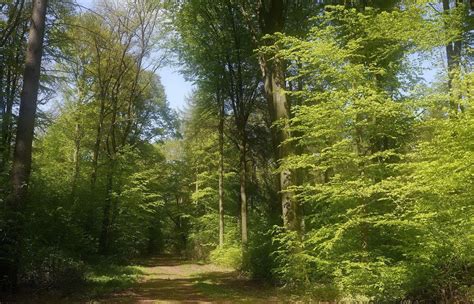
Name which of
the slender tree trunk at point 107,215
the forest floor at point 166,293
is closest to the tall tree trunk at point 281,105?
the forest floor at point 166,293

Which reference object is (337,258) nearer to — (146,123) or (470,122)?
(470,122)

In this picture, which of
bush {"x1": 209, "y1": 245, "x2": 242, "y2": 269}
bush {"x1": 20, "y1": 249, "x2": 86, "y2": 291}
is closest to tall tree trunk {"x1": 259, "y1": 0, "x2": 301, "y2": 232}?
bush {"x1": 20, "y1": 249, "x2": 86, "y2": 291}

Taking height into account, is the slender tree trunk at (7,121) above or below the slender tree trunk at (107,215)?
above

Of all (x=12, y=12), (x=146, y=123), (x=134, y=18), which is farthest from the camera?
(x=146, y=123)

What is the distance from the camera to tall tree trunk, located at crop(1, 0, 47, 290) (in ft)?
30.0

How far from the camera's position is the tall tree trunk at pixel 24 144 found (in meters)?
9.16

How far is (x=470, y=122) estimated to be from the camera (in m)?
7.02

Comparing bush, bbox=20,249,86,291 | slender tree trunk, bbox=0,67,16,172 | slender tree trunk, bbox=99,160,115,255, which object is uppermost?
slender tree trunk, bbox=0,67,16,172

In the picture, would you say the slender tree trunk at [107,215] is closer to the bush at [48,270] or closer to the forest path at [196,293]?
the forest path at [196,293]

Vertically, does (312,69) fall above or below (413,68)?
below

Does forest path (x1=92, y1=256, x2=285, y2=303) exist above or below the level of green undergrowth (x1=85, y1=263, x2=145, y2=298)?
below

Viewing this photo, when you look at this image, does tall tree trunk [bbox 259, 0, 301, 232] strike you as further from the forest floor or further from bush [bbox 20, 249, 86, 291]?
bush [bbox 20, 249, 86, 291]

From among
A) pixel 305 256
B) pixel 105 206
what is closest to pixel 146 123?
pixel 105 206

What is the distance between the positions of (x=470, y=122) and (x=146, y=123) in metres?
25.8
